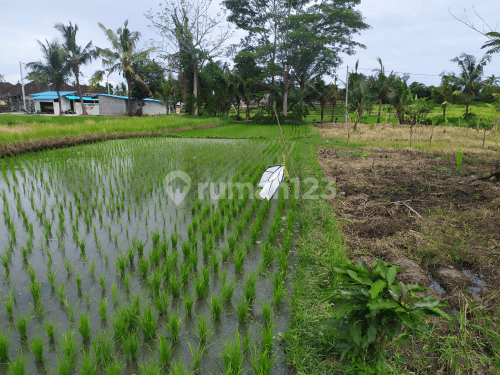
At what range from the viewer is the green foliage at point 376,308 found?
1241 millimetres

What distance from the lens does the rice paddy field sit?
1.46m

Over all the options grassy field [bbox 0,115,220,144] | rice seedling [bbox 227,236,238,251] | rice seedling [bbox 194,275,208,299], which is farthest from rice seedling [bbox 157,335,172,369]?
grassy field [bbox 0,115,220,144]

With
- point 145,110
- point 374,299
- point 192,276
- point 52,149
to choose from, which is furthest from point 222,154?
point 145,110

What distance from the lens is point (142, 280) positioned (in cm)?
213

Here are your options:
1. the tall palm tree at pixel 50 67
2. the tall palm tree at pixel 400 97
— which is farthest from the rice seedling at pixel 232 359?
the tall palm tree at pixel 50 67

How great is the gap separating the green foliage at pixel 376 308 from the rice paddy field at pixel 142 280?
0.40m

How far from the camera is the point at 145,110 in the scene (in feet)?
100

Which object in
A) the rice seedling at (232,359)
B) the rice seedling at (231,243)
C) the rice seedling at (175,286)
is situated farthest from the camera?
the rice seedling at (231,243)

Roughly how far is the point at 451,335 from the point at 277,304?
0.94 meters

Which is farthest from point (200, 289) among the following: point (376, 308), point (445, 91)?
point (445, 91)

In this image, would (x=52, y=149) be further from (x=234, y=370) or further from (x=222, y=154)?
(x=234, y=370)

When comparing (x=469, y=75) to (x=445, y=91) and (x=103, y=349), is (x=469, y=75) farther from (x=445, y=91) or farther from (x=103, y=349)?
(x=103, y=349)

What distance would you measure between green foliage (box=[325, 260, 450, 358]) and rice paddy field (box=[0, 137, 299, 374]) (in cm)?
40

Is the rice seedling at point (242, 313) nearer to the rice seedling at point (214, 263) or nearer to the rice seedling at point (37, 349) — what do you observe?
the rice seedling at point (214, 263)
